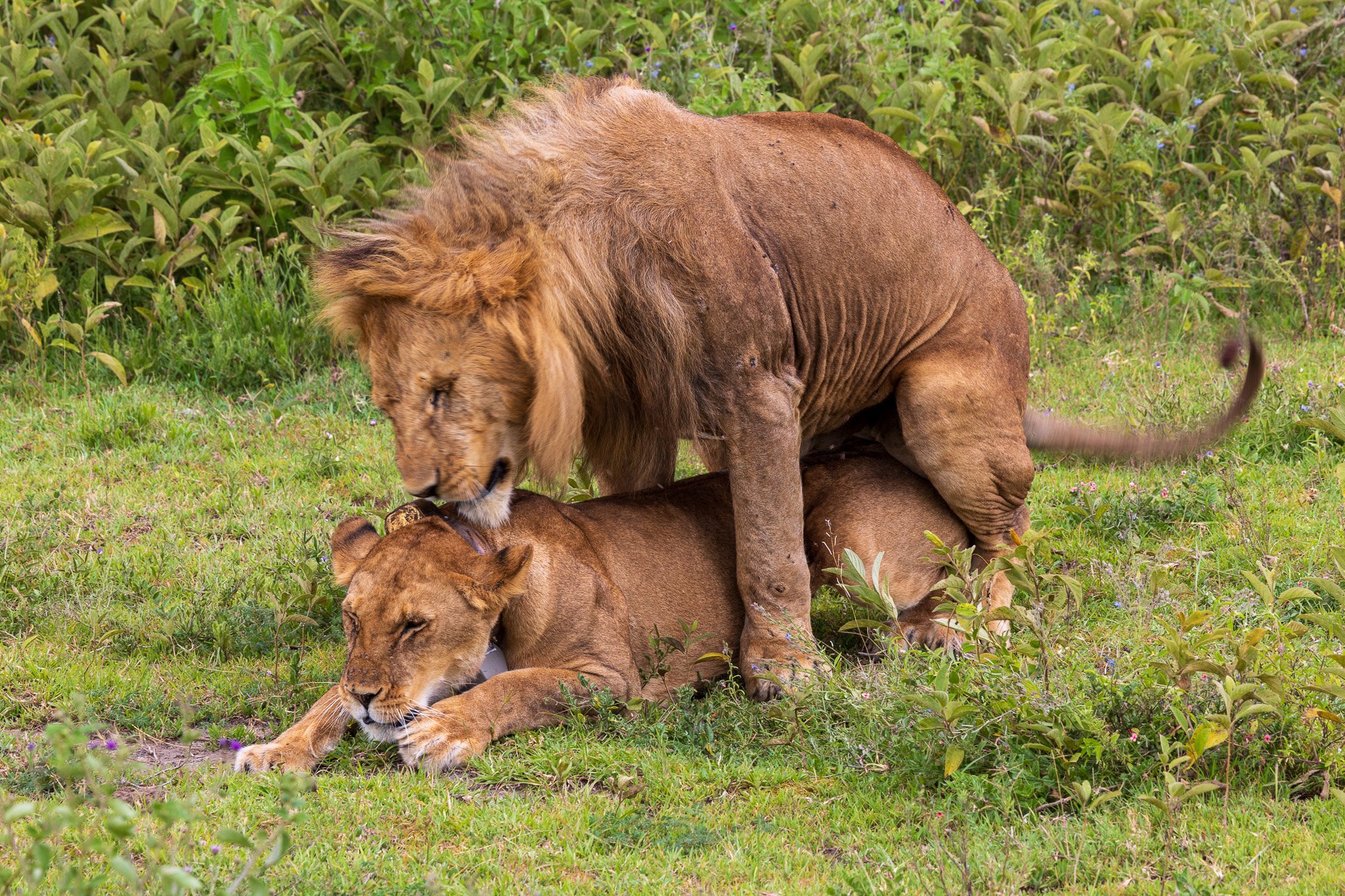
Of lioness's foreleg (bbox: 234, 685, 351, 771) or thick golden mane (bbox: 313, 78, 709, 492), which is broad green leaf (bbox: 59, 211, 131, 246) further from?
lioness's foreleg (bbox: 234, 685, 351, 771)

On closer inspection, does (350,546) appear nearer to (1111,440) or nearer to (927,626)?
(927,626)

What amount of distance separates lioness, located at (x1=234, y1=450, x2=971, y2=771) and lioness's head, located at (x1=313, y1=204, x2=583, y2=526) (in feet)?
0.94

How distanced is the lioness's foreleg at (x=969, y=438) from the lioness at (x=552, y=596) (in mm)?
132

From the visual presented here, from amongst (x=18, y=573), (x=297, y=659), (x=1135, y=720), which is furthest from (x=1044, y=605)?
(x=18, y=573)

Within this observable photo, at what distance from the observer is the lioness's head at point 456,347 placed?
416 centimetres

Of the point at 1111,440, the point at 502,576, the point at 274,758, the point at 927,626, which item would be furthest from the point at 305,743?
the point at 1111,440

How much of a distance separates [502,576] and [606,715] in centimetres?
54

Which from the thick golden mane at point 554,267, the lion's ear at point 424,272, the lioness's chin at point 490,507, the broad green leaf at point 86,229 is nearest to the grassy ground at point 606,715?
the lioness's chin at point 490,507

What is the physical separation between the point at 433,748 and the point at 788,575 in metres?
1.33

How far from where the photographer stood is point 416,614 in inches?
166

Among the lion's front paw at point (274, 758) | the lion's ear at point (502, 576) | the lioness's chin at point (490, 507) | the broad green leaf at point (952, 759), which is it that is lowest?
the lion's front paw at point (274, 758)

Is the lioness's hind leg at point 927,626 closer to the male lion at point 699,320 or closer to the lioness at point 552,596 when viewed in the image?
the lioness at point 552,596

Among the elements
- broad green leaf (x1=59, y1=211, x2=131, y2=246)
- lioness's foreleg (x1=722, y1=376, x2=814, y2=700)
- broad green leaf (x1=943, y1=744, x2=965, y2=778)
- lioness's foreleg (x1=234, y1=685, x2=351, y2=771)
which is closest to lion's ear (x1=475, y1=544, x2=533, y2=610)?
lioness's foreleg (x1=234, y1=685, x2=351, y2=771)

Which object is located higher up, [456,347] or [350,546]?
[456,347]
